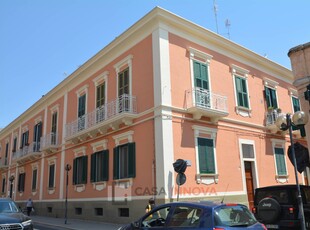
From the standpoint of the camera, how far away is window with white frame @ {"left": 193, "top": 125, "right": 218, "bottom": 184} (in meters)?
14.6

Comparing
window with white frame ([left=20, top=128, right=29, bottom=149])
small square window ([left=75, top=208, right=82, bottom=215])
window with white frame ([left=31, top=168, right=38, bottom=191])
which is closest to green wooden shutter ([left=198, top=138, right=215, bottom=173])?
small square window ([left=75, top=208, right=82, bottom=215])

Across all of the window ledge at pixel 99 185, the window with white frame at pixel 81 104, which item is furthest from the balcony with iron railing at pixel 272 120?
the window with white frame at pixel 81 104

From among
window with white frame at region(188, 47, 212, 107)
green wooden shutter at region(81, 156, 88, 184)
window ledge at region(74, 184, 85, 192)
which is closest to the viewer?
window with white frame at region(188, 47, 212, 107)

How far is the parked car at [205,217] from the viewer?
5.96 m

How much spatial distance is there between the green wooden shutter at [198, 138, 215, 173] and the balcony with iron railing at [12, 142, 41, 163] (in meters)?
15.9

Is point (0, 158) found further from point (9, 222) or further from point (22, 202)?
point (9, 222)

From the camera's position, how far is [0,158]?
37906 millimetres

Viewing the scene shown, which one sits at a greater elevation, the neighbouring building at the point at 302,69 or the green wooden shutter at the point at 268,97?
the green wooden shutter at the point at 268,97

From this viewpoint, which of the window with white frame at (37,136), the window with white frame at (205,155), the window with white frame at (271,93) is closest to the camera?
the window with white frame at (205,155)

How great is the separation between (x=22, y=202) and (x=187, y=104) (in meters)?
20.6

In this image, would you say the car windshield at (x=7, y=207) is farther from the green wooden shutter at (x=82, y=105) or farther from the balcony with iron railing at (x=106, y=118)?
the green wooden shutter at (x=82, y=105)

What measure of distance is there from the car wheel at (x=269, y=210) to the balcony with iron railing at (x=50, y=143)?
55.4 ft

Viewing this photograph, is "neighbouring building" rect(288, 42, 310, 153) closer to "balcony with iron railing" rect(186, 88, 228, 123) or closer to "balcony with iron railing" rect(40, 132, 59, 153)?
"balcony with iron railing" rect(186, 88, 228, 123)

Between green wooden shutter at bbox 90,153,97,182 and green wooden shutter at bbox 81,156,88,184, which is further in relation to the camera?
green wooden shutter at bbox 81,156,88,184
